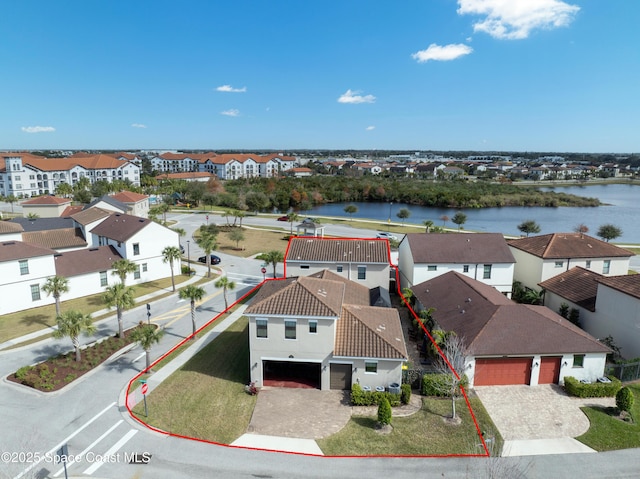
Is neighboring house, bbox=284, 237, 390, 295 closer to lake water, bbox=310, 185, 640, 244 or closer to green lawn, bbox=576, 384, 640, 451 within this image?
green lawn, bbox=576, 384, 640, 451

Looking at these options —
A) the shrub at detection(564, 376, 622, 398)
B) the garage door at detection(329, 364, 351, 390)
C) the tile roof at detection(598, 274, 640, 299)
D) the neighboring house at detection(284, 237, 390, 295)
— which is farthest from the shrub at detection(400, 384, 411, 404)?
the tile roof at detection(598, 274, 640, 299)

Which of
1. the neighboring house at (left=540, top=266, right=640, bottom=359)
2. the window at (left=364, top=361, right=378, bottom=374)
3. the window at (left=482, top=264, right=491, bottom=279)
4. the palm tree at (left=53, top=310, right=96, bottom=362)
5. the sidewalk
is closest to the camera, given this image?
the window at (left=364, top=361, right=378, bottom=374)

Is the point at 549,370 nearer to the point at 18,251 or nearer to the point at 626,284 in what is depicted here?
the point at 626,284

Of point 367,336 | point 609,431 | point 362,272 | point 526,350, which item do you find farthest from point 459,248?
point 609,431

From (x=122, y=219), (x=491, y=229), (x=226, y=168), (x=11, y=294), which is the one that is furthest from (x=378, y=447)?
(x=226, y=168)

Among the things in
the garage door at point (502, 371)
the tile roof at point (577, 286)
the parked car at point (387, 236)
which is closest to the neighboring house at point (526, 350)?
the garage door at point (502, 371)

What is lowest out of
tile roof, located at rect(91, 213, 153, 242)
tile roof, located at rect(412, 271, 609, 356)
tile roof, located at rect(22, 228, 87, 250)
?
tile roof, located at rect(412, 271, 609, 356)

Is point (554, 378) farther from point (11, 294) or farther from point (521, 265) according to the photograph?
point (11, 294)
